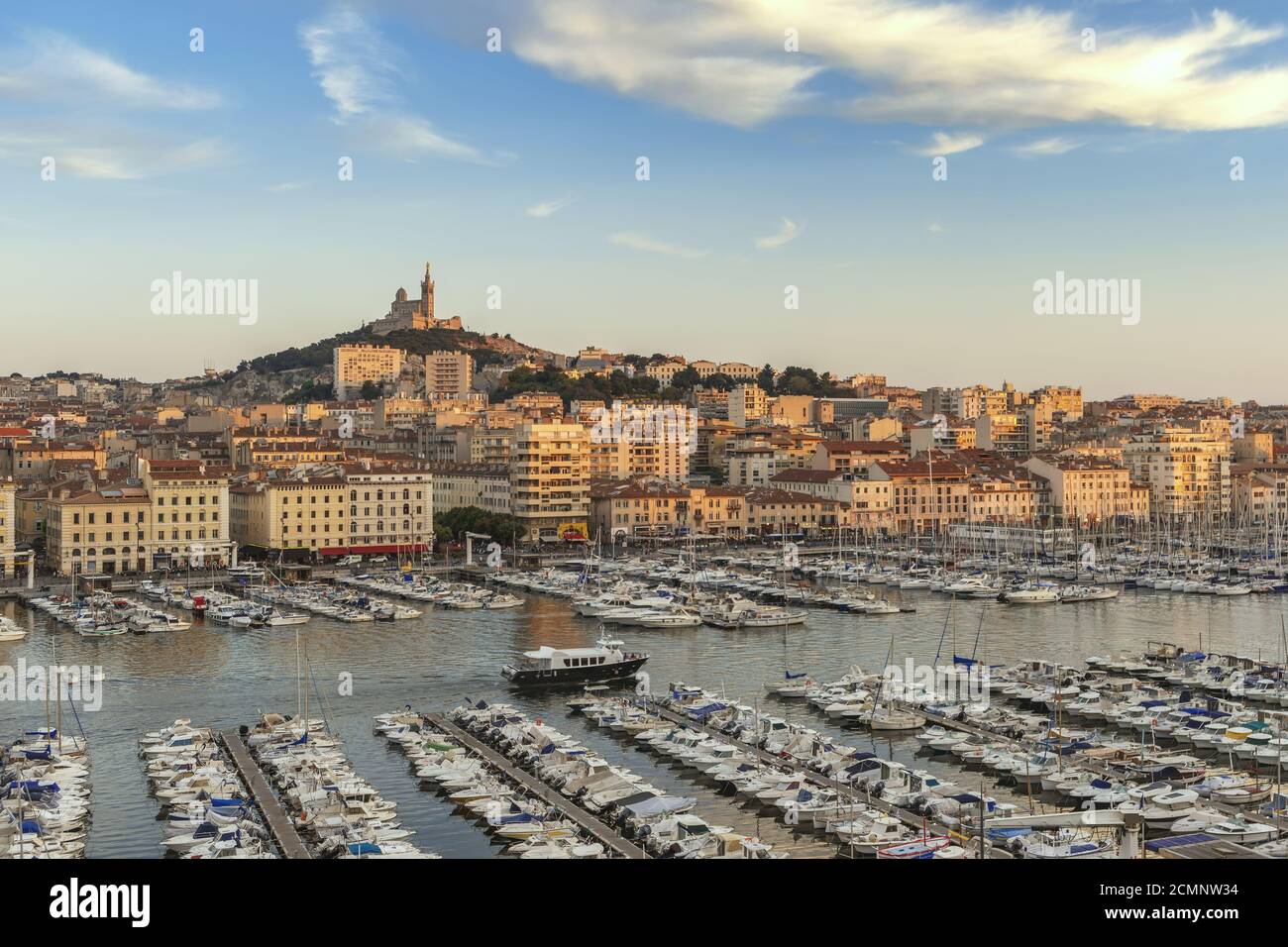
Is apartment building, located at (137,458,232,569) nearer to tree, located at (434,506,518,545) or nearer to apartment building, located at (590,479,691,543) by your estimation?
tree, located at (434,506,518,545)

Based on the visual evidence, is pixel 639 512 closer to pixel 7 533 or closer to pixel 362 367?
pixel 7 533

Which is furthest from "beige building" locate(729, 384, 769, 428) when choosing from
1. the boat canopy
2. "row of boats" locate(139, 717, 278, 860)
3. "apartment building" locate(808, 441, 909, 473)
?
the boat canopy

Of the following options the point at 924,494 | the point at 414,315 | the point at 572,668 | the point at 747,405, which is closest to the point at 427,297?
the point at 414,315

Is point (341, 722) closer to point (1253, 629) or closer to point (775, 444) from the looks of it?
point (1253, 629)

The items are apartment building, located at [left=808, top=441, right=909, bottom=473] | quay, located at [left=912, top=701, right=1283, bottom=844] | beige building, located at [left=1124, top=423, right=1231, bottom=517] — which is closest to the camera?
quay, located at [left=912, top=701, right=1283, bottom=844]

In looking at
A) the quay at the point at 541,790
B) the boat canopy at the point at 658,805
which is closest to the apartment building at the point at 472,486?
the quay at the point at 541,790
